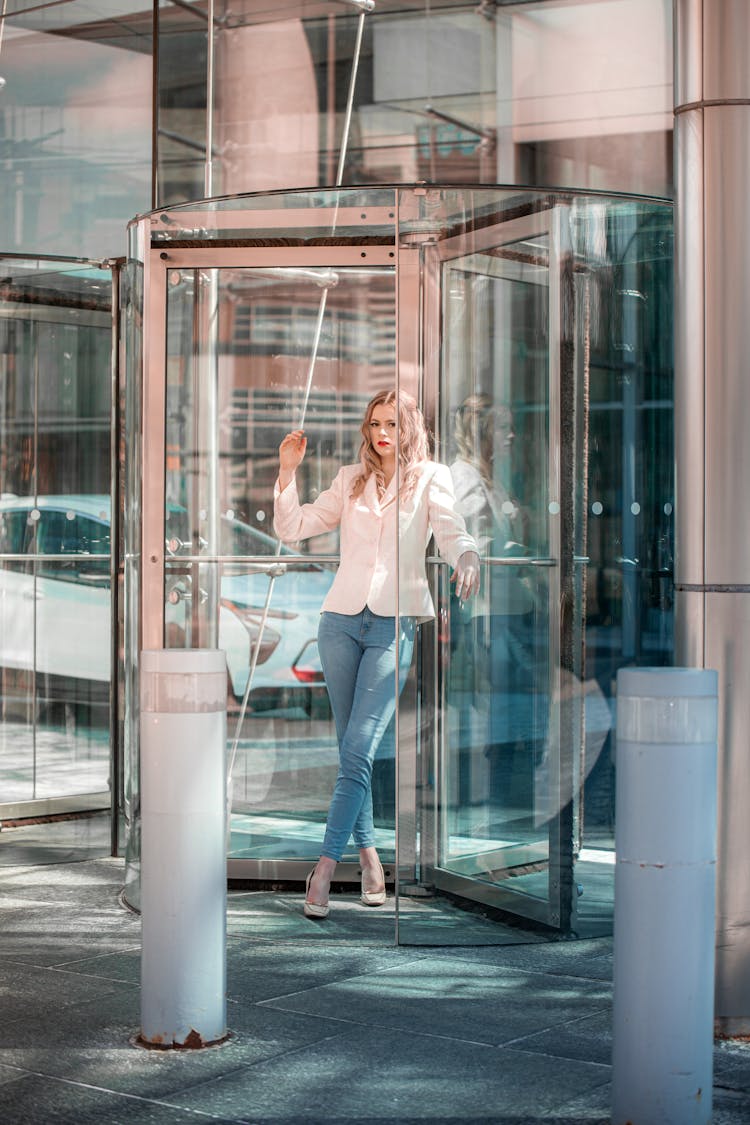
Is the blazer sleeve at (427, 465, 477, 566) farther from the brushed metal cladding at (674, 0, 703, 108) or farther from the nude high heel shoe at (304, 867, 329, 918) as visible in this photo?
the brushed metal cladding at (674, 0, 703, 108)

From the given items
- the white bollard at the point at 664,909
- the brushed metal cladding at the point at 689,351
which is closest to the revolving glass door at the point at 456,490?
the brushed metal cladding at the point at 689,351

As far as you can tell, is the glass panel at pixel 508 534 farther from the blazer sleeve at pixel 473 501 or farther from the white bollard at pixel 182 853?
the white bollard at pixel 182 853

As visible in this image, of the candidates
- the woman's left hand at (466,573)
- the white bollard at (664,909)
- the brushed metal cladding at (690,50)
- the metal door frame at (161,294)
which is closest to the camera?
the white bollard at (664,909)

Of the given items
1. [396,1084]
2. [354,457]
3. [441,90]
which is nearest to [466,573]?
[354,457]

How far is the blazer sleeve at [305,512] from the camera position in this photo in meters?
6.00

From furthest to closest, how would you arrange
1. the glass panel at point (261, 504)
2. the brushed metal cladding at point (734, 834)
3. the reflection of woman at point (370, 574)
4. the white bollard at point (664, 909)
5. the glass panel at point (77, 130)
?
the glass panel at point (77, 130) → the glass panel at point (261, 504) → the reflection of woman at point (370, 574) → the brushed metal cladding at point (734, 834) → the white bollard at point (664, 909)

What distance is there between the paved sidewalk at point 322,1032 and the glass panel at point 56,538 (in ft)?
7.54

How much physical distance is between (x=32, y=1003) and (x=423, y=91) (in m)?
13.1

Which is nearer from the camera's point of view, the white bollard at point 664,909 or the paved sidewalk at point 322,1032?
the white bollard at point 664,909

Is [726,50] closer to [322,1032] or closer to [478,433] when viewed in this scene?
[478,433]

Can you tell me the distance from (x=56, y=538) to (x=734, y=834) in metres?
4.78

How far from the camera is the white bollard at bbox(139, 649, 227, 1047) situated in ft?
13.1

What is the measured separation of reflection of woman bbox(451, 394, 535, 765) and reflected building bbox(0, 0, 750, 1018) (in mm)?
14

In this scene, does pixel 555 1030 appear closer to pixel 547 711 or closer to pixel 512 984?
pixel 512 984
